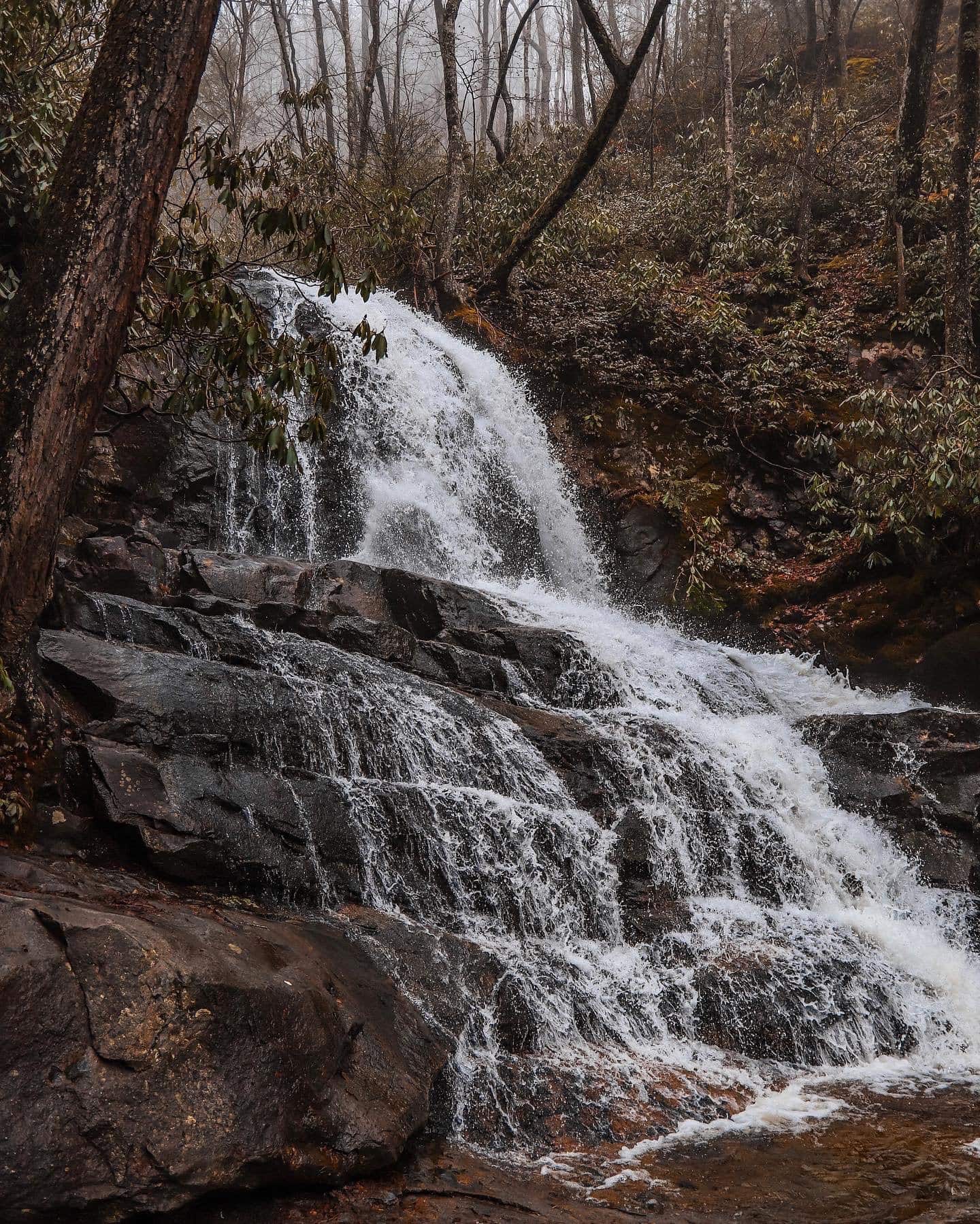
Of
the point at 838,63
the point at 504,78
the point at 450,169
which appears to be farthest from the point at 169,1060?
the point at 838,63

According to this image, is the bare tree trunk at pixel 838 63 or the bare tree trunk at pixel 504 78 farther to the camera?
the bare tree trunk at pixel 838 63

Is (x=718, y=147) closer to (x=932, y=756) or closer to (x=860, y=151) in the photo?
(x=860, y=151)

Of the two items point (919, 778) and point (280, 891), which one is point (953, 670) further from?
point (280, 891)

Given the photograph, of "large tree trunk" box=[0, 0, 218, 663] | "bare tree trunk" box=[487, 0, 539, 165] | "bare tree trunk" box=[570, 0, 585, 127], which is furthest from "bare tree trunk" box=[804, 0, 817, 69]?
"large tree trunk" box=[0, 0, 218, 663]

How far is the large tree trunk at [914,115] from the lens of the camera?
16.4 metres

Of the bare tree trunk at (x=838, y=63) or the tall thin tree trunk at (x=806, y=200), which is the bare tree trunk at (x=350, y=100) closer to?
the tall thin tree trunk at (x=806, y=200)

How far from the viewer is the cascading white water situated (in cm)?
578

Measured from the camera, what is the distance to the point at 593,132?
12609 mm

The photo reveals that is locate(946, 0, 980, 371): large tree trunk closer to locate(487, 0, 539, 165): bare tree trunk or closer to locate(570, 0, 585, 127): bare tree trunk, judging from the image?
locate(487, 0, 539, 165): bare tree trunk

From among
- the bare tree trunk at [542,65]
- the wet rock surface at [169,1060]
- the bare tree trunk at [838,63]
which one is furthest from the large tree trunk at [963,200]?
the bare tree trunk at [542,65]

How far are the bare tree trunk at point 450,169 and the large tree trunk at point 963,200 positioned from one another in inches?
317

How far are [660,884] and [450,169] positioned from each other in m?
14.5

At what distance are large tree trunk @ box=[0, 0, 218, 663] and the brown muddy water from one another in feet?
11.1

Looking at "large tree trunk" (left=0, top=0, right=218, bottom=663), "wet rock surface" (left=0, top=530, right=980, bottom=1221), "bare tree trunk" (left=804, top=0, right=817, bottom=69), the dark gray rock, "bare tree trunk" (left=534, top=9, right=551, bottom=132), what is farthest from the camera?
"bare tree trunk" (left=534, top=9, right=551, bottom=132)
